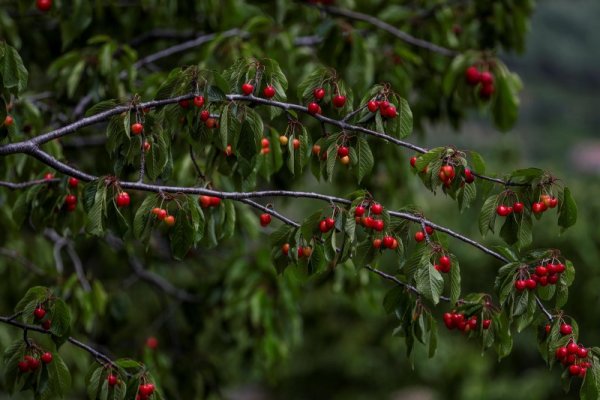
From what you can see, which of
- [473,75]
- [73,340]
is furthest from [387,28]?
[73,340]

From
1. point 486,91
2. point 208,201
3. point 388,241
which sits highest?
point 388,241

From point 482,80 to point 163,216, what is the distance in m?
2.04

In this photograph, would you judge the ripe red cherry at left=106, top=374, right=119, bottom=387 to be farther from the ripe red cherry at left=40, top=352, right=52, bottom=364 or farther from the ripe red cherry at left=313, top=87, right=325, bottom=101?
the ripe red cherry at left=313, top=87, right=325, bottom=101

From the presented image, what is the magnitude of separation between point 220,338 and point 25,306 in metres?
2.88

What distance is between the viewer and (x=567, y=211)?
94.5 inches

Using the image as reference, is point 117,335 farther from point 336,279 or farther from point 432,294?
point 432,294

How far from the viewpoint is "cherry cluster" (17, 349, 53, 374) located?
2391 mm

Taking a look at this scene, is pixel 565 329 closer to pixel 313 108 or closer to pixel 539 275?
pixel 539 275

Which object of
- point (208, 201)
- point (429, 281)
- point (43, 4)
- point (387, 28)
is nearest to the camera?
point (429, 281)

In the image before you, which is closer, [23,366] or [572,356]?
[572,356]

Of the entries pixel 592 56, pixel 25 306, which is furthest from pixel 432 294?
pixel 592 56

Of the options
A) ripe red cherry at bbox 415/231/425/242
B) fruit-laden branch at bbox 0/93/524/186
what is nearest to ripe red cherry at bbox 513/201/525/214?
fruit-laden branch at bbox 0/93/524/186

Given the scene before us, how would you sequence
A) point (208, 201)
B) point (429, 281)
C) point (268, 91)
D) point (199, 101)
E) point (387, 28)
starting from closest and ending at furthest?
point (429, 281) < point (199, 101) < point (268, 91) < point (208, 201) < point (387, 28)

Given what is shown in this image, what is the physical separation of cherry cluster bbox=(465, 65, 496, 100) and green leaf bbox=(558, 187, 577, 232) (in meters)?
1.53
